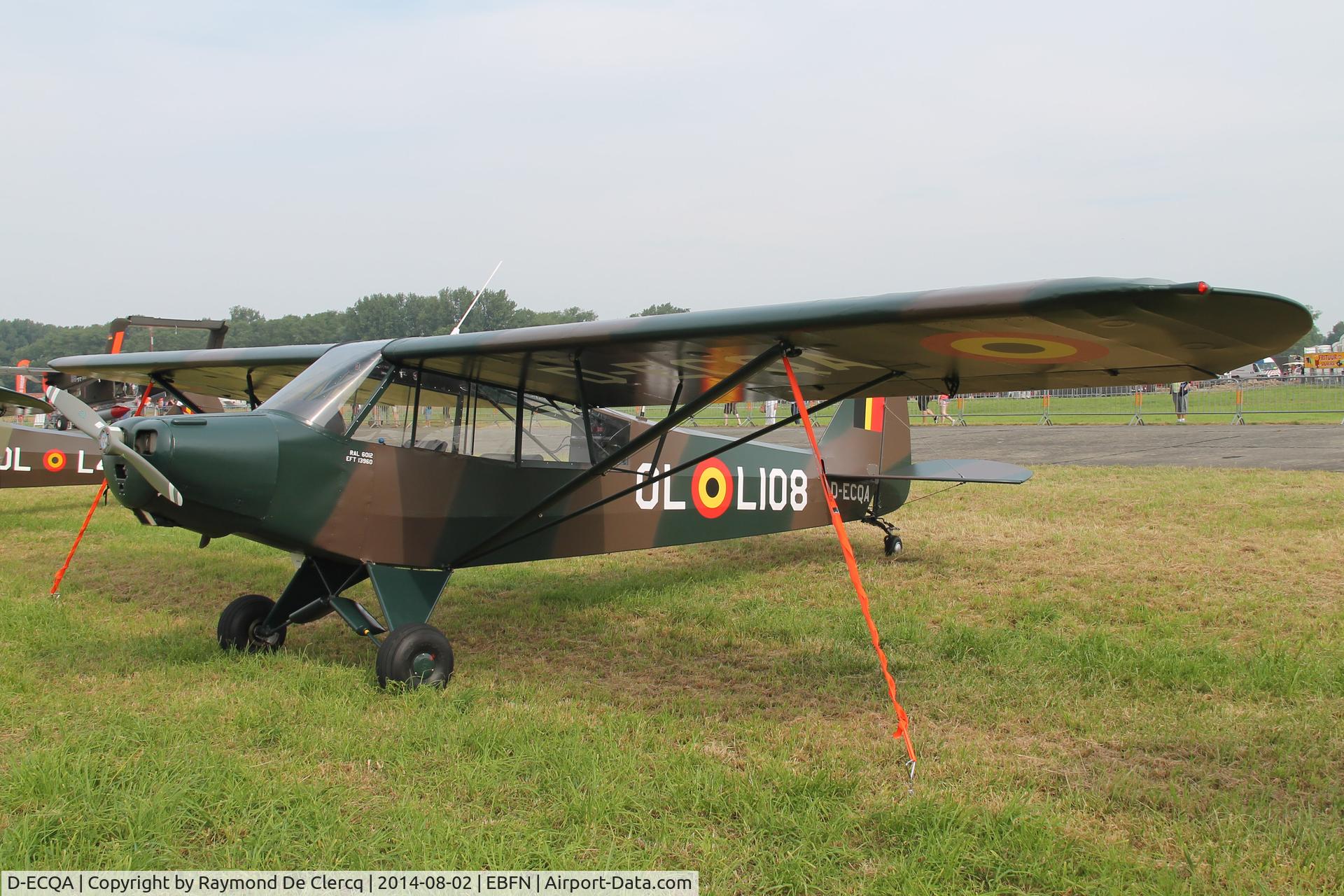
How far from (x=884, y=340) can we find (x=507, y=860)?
296 centimetres

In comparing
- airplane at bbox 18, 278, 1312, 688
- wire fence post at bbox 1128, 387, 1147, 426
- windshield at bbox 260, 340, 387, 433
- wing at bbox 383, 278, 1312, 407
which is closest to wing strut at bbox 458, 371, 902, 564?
airplane at bbox 18, 278, 1312, 688

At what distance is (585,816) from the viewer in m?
3.33

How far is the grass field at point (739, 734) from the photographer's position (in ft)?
10.2

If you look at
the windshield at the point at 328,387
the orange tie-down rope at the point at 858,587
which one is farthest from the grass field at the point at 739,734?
the windshield at the point at 328,387

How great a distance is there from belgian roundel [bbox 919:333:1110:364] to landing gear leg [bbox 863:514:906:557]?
14.8 ft

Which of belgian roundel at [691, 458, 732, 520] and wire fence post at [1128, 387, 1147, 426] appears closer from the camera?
belgian roundel at [691, 458, 732, 520]

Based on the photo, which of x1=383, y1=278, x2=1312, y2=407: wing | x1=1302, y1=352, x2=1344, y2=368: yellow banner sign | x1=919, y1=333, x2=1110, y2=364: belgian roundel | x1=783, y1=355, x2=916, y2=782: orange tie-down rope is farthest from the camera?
x1=1302, y1=352, x2=1344, y2=368: yellow banner sign

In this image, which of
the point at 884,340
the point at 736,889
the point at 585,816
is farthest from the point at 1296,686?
the point at 585,816

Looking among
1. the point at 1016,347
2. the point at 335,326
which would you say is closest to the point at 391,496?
the point at 1016,347

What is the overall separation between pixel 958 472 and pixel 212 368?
7.23m

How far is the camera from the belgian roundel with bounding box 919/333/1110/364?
165 inches

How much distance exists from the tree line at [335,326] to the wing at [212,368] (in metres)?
50.3

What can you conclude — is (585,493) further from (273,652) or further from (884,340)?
(884,340)

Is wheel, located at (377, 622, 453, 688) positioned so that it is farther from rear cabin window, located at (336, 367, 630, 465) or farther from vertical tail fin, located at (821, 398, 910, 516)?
vertical tail fin, located at (821, 398, 910, 516)
